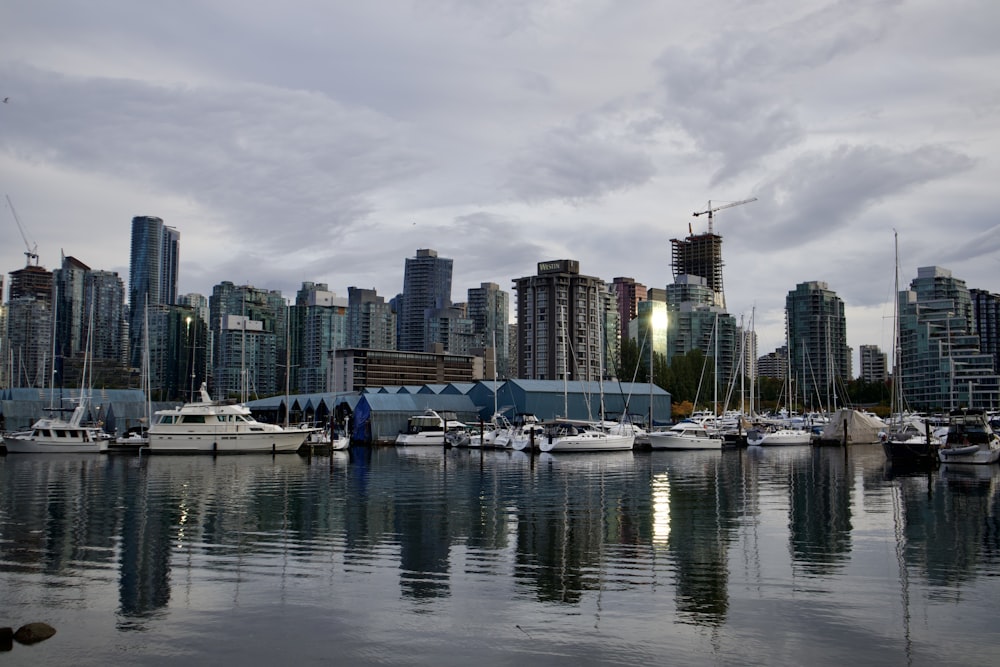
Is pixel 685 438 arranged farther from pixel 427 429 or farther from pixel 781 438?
pixel 427 429

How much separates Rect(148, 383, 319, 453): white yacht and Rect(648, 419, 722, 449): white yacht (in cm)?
3559

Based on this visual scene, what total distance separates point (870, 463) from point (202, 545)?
181 feet

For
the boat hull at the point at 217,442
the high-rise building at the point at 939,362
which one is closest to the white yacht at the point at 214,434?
the boat hull at the point at 217,442

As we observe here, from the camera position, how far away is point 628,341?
538ft

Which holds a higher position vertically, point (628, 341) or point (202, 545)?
point (628, 341)

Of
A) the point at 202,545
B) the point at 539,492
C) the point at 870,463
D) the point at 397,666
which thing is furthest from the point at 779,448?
the point at 397,666

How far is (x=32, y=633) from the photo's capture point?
599 inches

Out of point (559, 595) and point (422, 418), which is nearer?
point (559, 595)

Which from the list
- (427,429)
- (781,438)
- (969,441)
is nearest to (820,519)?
(969,441)

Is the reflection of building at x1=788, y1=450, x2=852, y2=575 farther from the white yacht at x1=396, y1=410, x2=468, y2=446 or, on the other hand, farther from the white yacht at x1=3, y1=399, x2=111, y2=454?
the white yacht at x1=3, y1=399, x2=111, y2=454

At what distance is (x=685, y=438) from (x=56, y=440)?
60096 millimetres

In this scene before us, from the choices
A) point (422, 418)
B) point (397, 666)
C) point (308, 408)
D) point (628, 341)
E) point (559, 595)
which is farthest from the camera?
point (628, 341)

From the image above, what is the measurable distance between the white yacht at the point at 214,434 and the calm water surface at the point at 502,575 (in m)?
31.5

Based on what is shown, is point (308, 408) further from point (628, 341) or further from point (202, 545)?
point (202, 545)
